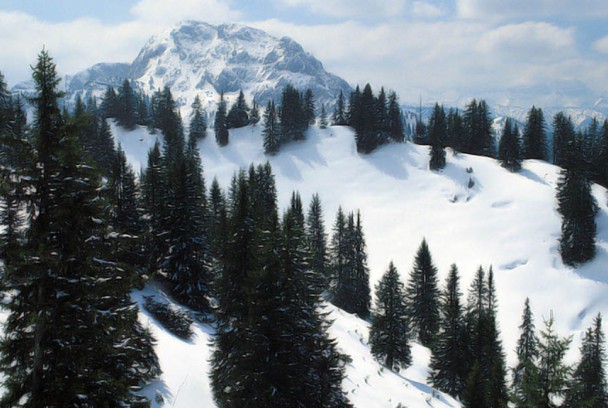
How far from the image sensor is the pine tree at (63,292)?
9484 mm

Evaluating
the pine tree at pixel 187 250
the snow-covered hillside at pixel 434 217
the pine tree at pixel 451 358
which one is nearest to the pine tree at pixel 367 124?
the snow-covered hillside at pixel 434 217

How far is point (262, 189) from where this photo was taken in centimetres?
7519

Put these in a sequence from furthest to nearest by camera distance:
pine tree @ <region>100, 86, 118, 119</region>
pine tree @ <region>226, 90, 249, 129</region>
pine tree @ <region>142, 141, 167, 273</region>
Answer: pine tree @ <region>100, 86, 118, 119</region>, pine tree @ <region>226, 90, 249, 129</region>, pine tree @ <region>142, 141, 167, 273</region>

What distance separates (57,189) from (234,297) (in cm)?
1241

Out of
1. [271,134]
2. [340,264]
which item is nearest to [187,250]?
[340,264]

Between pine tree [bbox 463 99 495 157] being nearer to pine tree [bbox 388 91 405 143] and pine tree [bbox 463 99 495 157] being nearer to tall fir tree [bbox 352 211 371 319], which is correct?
pine tree [bbox 388 91 405 143]

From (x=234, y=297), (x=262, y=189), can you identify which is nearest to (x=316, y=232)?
(x=262, y=189)

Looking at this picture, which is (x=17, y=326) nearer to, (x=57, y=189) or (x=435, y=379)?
(x=57, y=189)

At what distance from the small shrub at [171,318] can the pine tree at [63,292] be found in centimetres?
1943

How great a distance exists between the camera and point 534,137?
99625mm

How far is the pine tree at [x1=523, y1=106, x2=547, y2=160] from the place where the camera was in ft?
326

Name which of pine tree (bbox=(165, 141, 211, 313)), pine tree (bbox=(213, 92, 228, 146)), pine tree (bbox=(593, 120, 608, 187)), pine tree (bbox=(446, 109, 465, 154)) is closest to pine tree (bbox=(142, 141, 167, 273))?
pine tree (bbox=(165, 141, 211, 313))

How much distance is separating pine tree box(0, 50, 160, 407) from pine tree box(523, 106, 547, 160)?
10682 cm

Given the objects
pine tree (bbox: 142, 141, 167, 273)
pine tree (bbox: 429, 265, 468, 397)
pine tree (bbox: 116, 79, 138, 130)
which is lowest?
pine tree (bbox: 429, 265, 468, 397)
